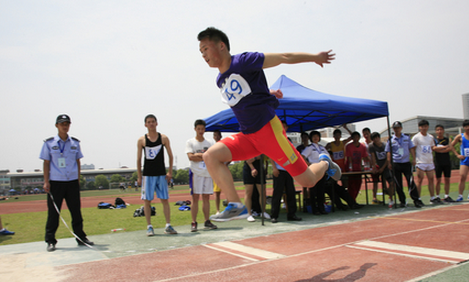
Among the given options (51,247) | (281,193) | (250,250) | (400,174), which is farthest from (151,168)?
(400,174)

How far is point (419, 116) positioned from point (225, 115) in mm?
98003

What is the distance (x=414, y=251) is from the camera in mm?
3518

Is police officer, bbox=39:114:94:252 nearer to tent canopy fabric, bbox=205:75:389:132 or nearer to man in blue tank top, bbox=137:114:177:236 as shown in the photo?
man in blue tank top, bbox=137:114:177:236

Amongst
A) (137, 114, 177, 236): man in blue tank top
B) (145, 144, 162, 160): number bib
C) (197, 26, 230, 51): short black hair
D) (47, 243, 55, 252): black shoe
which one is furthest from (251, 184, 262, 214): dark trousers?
(197, 26, 230, 51): short black hair

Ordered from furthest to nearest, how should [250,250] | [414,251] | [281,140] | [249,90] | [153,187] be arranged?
[153,187], [250,250], [414,251], [281,140], [249,90]

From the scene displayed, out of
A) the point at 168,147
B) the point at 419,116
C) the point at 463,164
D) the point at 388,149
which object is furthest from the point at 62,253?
the point at 419,116

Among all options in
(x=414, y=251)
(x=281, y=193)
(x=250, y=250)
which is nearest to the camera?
(x=414, y=251)

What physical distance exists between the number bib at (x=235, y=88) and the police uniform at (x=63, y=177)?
360cm

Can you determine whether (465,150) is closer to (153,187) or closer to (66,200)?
(153,187)

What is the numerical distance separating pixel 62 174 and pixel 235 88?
3.75 metres

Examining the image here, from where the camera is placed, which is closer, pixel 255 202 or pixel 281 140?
pixel 281 140

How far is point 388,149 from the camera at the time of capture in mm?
8234

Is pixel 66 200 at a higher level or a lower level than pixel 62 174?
lower

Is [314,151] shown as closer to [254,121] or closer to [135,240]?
[135,240]
